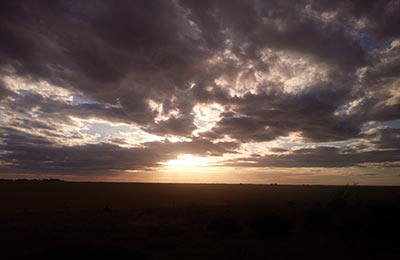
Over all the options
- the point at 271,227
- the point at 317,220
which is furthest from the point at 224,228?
the point at 317,220

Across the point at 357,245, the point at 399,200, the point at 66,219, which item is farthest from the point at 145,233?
the point at 399,200

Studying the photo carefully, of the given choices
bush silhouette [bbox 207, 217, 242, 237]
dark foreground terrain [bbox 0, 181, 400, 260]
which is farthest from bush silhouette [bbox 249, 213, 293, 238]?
bush silhouette [bbox 207, 217, 242, 237]

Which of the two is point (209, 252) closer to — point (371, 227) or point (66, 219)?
point (371, 227)

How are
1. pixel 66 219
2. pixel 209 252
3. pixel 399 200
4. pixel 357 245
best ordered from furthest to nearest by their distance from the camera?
pixel 66 219 < pixel 399 200 < pixel 357 245 < pixel 209 252

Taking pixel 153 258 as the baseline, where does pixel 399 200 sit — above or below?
above

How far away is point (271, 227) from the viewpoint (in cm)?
2303

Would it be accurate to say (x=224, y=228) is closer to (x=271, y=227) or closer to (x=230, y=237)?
(x=230, y=237)

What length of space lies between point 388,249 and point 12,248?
20722 millimetres

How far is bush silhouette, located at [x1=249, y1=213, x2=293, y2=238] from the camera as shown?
2278 cm

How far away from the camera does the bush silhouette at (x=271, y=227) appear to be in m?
22.8

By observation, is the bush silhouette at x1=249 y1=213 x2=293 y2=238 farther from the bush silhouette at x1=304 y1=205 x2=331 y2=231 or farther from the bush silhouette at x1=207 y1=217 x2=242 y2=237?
the bush silhouette at x1=304 y1=205 x2=331 y2=231

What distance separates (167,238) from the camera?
72.7ft

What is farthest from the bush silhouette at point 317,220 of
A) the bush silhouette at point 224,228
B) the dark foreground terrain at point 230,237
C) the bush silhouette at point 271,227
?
the bush silhouette at point 224,228

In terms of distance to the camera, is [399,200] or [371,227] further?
[399,200]
